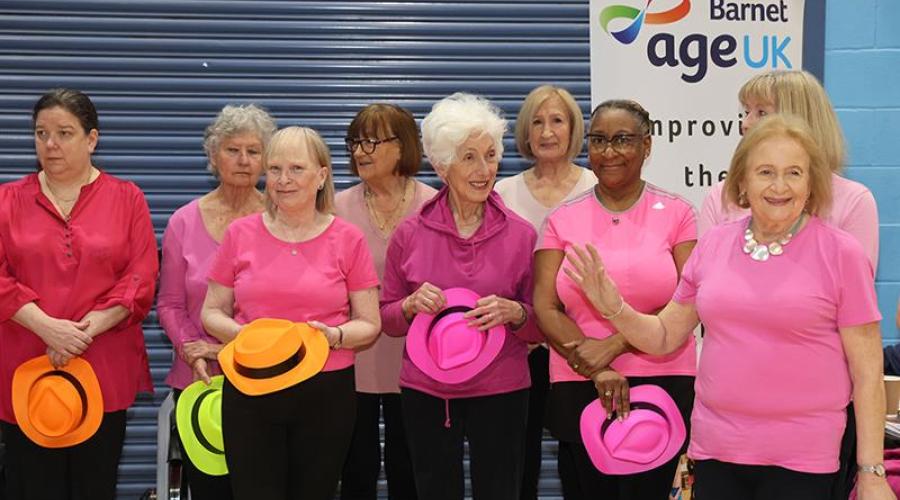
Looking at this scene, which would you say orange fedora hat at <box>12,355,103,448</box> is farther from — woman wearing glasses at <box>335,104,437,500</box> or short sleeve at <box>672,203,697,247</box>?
short sleeve at <box>672,203,697,247</box>

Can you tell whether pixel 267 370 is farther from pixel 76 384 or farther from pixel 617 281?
pixel 617 281

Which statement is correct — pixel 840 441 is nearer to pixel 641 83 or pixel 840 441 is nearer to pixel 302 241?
pixel 302 241

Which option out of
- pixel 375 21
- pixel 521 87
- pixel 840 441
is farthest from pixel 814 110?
pixel 375 21

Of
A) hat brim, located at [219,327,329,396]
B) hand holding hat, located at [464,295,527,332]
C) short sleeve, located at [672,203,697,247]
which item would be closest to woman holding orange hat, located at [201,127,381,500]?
hat brim, located at [219,327,329,396]

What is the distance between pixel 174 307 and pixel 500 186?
1.19 meters

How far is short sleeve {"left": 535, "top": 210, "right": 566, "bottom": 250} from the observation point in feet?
9.66

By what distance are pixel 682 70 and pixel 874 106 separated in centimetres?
90

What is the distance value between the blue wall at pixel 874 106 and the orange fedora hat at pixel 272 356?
2.73 m

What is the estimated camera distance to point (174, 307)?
340cm

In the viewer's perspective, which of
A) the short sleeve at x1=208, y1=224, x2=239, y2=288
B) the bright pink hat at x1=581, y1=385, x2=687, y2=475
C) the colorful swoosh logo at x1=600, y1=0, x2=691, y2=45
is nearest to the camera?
the bright pink hat at x1=581, y1=385, x2=687, y2=475

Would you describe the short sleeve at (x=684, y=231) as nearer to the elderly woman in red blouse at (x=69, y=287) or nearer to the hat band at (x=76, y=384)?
the elderly woman in red blouse at (x=69, y=287)

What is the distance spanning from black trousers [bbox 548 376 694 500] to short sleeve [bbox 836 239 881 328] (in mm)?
712

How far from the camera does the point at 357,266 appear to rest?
9.87 feet

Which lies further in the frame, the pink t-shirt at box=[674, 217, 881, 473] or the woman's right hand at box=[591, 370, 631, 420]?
the woman's right hand at box=[591, 370, 631, 420]
